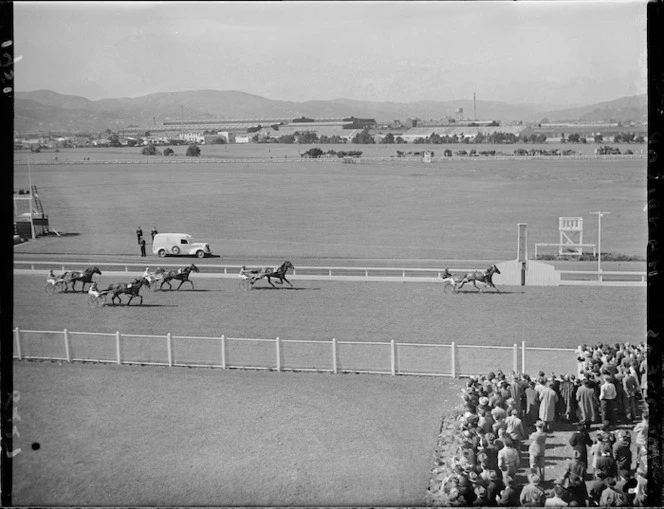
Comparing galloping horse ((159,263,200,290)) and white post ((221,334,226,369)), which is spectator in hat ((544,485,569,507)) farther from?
galloping horse ((159,263,200,290))

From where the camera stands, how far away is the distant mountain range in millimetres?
9438

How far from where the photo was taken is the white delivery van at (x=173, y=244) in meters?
13.5

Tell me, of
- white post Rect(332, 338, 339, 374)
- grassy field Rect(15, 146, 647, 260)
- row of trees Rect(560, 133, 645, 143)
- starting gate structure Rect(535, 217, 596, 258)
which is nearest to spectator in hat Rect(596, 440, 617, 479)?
white post Rect(332, 338, 339, 374)

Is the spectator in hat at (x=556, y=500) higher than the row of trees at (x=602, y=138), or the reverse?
the row of trees at (x=602, y=138)

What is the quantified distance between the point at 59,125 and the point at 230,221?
4451 mm

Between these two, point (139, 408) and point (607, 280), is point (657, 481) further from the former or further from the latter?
point (607, 280)

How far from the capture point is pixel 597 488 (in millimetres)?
7027

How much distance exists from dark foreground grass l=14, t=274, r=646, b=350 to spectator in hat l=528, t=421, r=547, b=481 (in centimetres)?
383

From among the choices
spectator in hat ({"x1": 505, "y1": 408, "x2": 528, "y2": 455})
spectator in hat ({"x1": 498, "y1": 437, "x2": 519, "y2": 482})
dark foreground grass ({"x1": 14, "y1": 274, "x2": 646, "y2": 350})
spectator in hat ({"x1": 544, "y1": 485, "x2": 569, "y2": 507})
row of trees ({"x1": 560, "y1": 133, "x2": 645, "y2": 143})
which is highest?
row of trees ({"x1": 560, "y1": 133, "x2": 645, "y2": 143})

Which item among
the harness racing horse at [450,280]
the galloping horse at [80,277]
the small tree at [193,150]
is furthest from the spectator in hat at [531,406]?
the galloping horse at [80,277]

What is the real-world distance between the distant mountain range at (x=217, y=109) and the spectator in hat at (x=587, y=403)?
3096 millimetres

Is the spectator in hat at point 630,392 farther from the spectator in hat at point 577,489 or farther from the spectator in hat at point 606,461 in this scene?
the spectator in hat at point 577,489

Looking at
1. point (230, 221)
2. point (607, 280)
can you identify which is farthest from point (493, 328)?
point (230, 221)

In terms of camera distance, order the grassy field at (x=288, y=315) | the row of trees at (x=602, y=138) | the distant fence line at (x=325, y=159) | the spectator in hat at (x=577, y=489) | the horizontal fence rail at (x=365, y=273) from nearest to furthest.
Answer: the spectator in hat at (x=577, y=489), the grassy field at (x=288, y=315), the row of trees at (x=602, y=138), the distant fence line at (x=325, y=159), the horizontal fence rail at (x=365, y=273)
